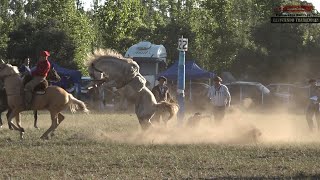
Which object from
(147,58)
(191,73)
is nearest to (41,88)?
(191,73)

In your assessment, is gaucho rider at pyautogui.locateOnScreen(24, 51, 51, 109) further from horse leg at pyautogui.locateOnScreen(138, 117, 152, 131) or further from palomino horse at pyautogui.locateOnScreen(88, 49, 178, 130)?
horse leg at pyautogui.locateOnScreen(138, 117, 152, 131)

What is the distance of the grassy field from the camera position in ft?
33.3

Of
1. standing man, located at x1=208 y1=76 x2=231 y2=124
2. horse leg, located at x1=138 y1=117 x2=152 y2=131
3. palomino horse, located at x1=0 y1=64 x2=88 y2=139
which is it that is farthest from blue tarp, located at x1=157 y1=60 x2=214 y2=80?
palomino horse, located at x1=0 y1=64 x2=88 y2=139

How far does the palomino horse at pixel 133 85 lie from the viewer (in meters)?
15.6

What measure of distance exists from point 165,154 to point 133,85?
3553 mm

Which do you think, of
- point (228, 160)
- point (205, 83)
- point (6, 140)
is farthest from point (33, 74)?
point (205, 83)

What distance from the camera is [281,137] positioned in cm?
1725

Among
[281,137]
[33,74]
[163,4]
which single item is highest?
[163,4]

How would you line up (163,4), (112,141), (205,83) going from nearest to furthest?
(112,141) → (205,83) → (163,4)

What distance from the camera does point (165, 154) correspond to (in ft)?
40.9

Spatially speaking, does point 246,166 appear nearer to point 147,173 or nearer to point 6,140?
point 147,173

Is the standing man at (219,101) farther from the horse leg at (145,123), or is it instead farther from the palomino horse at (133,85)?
the horse leg at (145,123)

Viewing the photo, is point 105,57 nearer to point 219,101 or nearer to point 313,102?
point 219,101

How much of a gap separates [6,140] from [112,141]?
2.72 meters
